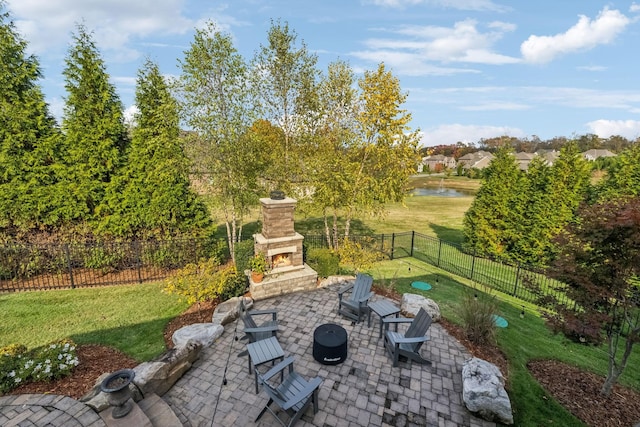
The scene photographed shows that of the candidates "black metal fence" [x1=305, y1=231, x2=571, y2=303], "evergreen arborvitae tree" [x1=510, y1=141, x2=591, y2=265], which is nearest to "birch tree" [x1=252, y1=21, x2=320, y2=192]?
"black metal fence" [x1=305, y1=231, x2=571, y2=303]

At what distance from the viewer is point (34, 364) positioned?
4.90 meters

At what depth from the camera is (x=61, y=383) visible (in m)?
4.86

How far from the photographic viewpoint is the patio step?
3.76 meters

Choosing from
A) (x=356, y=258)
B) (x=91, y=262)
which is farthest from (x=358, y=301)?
(x=91, y=262)

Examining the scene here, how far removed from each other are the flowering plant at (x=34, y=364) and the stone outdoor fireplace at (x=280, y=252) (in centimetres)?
396

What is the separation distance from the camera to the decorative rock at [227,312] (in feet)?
22.0

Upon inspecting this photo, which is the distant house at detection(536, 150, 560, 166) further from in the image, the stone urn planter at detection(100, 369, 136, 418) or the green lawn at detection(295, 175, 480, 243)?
the stone urn planter at detection(100, 369, 136, 418)

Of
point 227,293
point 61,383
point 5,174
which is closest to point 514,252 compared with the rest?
point 227,293

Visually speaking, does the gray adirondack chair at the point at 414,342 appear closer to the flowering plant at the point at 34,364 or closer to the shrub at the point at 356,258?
the shrub at the point at 356,258

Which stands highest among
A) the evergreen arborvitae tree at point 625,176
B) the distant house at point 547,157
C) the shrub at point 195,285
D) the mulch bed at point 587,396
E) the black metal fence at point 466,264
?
the distant house at point 547,157

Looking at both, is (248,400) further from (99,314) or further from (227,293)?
(99,314)

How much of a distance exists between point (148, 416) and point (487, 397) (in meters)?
5.09

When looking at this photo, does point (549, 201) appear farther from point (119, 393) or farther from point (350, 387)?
point (119, 393)

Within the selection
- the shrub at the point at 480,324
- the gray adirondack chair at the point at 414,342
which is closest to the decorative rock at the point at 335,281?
the gray adirondack chair at the point at 414,342
